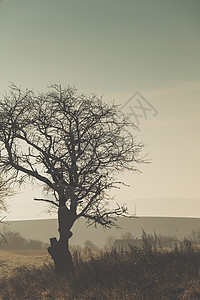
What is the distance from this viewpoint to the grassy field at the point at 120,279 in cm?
675

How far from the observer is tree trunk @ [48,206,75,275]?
9.00 meters

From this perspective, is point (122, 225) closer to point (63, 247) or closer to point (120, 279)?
point (63, 247)

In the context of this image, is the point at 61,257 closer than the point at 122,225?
Yes

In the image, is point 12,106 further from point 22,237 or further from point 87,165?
point 22,237

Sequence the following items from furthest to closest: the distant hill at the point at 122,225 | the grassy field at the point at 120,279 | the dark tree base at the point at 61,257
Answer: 1. the distant hill at the point at 122,225
2. the dark tree base at the point at 61,257
3. the grassy field at the point at 120,279

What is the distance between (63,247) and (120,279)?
7.36 feet

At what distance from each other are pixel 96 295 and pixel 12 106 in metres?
5.04

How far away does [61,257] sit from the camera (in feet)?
29.7

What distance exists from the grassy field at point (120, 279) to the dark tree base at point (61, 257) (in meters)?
0.19

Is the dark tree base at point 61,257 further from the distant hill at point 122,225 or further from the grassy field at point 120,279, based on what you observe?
the distant hill at point 122,225

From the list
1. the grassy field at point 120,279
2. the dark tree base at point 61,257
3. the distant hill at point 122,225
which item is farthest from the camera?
the distant hill at point 122,225

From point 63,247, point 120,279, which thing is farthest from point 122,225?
point 120,279

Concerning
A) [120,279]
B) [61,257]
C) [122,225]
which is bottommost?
[120,279]

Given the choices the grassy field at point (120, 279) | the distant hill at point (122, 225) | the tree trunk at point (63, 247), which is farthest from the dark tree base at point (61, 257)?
the distant hill at point (122, 225)
